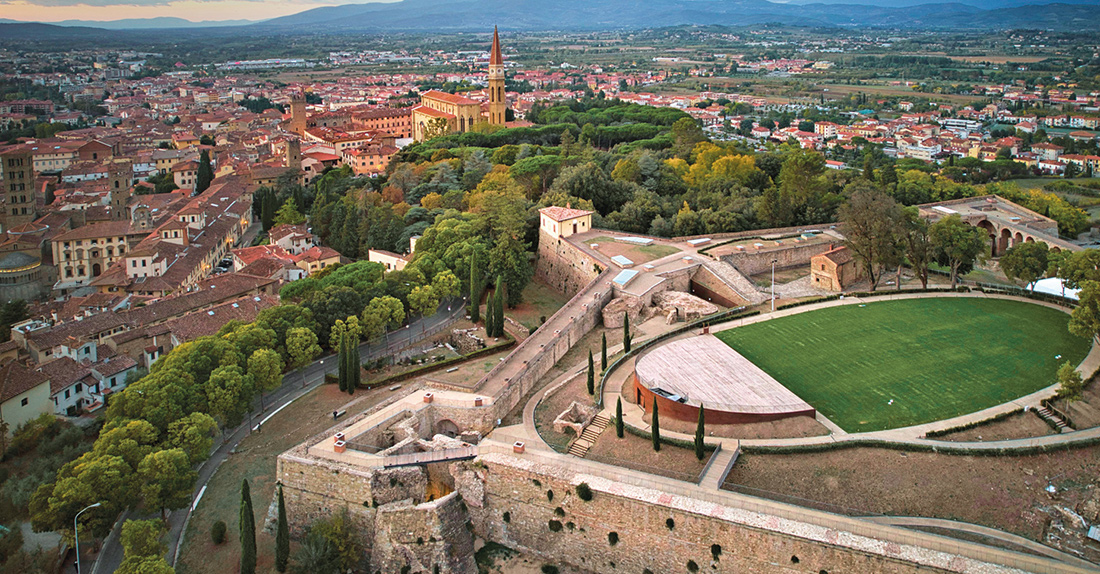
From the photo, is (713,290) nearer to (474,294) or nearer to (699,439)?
(474,294)

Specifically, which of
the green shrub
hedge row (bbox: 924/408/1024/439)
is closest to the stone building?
hedge row (bbox: 924/408/1024/439)

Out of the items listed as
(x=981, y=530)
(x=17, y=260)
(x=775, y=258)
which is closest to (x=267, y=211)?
(x=17, y=260)

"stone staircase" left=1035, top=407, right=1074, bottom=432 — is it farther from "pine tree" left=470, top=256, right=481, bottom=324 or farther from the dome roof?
the dome roof

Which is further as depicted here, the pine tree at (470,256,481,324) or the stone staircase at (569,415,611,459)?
the pine tree at (470,256,481,324)

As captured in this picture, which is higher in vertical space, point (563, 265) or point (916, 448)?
point (563, 265)

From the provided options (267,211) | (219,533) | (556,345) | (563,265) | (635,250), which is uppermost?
(267,211)

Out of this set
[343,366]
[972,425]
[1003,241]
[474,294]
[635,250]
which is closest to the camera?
[972,425]
